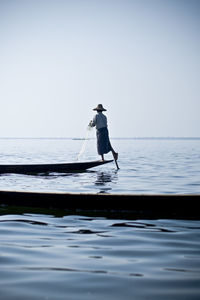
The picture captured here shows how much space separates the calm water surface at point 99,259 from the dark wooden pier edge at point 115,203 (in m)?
0.18

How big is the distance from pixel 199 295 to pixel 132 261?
0.92 meters

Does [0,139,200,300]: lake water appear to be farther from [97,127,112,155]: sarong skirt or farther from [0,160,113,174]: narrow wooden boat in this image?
[97,127,112,155]: sarong skirt

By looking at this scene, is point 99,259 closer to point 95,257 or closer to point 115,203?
point 95,257

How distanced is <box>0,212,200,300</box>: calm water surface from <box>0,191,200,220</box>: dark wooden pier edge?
18 cm

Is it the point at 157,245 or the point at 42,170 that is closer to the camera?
the point at 157,245

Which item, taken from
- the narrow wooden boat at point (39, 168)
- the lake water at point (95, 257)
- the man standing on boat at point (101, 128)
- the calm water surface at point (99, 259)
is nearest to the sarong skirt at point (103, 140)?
the man standing on boat at point (101, 128)

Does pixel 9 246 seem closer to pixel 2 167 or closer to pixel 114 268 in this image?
pixel 114 268

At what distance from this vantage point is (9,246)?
4.11 m

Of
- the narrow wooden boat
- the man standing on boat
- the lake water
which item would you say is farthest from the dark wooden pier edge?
the man standing on boat

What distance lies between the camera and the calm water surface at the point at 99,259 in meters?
2.90

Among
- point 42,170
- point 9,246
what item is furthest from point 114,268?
point 42,170

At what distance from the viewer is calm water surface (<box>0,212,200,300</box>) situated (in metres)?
Result: 2.90

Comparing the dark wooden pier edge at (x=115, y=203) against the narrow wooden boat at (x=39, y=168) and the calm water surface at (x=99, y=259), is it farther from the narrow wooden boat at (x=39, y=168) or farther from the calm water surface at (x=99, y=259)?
the narrow wooden boat at (x=39, y=168)

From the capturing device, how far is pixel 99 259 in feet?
12.0
